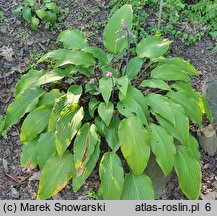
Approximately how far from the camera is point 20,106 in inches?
177

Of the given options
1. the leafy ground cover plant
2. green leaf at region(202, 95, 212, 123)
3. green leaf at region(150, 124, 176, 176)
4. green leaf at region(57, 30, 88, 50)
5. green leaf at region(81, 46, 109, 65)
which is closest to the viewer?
green leaf at region(150, 124, 176, 176)

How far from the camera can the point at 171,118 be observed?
164 inches

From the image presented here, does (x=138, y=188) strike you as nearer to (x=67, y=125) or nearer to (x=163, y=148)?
(x=163, y=148)

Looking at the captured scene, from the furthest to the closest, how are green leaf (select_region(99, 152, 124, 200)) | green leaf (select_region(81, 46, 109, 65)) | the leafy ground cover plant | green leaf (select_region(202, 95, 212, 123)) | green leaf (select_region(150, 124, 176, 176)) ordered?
1. the leafy ground cover plant
2. green leaf (select_region(202, 95, 212, 123))
3. green leaf (select_region(81, 46, 109, 65))
4. green leaf (select_region(150, 124, 176, 176))
5. green leaf (select_region(99, 152, 124, 200))

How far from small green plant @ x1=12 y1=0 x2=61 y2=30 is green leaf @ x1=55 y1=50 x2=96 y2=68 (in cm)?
113

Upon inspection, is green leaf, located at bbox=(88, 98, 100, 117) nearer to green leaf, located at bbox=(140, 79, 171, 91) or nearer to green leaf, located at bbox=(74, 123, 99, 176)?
green leaf, located at bbox=(74, 123, 99, 176)

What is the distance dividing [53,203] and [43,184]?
21cm

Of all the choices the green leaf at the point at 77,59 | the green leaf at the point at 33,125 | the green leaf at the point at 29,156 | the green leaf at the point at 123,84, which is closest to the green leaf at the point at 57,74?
the green leaf at the point at 77,59

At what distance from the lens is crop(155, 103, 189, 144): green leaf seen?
4211mm

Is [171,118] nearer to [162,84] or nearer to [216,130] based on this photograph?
[162,84]

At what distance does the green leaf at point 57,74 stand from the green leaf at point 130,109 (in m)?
0.71

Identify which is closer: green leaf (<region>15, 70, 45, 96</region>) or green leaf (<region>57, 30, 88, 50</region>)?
green leaf (<region>15, 70, 45, 96</region>)

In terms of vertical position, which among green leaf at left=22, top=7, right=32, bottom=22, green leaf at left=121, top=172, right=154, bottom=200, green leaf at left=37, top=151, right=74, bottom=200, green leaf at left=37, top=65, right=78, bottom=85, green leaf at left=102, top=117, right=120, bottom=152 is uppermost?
green leaf at left=22, top=7, right=32, bottom=22

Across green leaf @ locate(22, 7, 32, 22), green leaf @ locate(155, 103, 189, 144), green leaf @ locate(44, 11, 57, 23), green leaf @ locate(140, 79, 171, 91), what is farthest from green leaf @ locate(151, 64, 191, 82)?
green leaf @ locate(22, 7, 32, 22)
